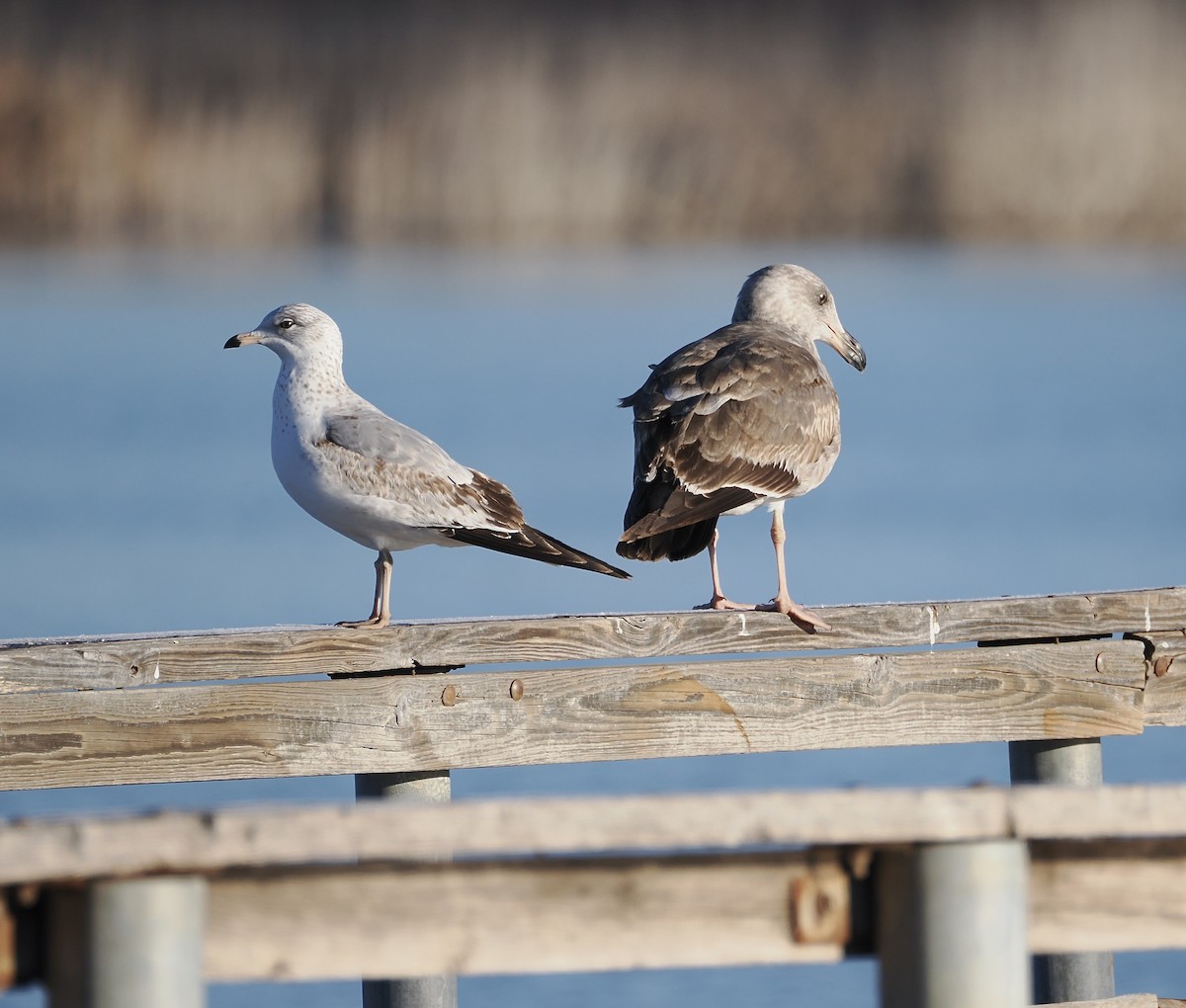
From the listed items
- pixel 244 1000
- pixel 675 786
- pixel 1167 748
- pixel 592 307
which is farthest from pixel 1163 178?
pixel 244 1000

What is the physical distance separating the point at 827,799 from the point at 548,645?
2.33 metres

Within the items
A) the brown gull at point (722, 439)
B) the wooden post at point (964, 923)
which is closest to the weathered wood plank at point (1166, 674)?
the brown gull at point (722, 439)

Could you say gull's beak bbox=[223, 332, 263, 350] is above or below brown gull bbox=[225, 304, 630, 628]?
above

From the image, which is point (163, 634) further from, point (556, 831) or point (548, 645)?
point (556, 831)

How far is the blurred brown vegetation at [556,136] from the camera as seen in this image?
25.5m

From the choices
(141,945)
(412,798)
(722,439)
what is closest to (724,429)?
(722,439)

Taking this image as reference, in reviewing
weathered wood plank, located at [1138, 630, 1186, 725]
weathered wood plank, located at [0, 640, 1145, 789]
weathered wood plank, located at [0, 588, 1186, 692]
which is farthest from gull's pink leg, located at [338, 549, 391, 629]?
weathered wood plank, located at [1138, 630, 1186, 725]

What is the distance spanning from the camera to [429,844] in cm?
255

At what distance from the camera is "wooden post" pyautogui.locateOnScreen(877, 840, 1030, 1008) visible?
263 cm

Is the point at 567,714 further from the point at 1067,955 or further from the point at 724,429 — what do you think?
the point at 724,429

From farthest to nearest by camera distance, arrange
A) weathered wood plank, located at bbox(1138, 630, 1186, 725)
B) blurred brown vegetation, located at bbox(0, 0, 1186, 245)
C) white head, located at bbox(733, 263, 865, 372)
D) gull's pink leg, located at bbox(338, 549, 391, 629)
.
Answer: blurred brown vegetation, located at bbox(0, 0, 1186, 245)
white head, located at bbox(733, 263, 865, 372)
gull's pink leg, located at bbox(338, 549, 391, 629)
weathered wood plank, located at bbox(1138, 630, 1186, 725)

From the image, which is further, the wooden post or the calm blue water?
the calm blue water

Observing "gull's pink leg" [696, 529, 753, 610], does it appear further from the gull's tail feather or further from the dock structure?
the dock structure

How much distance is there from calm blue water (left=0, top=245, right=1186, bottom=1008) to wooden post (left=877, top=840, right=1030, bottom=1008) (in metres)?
3.76
